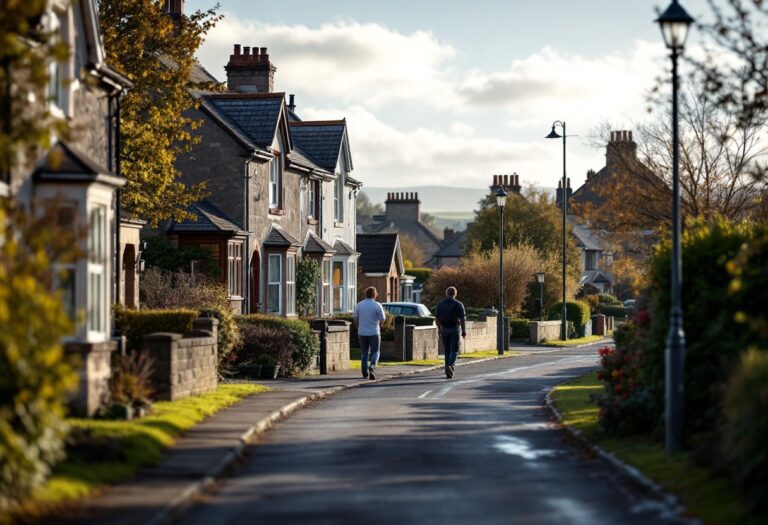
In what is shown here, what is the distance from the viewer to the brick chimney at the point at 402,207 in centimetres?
12219

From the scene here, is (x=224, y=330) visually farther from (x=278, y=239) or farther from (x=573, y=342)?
(x=573, y=342)

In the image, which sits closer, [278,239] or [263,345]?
[263,345]

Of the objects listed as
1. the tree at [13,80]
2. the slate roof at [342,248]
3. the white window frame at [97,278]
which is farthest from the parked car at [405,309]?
the tree at [13,80]

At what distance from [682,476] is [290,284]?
30.9 meters

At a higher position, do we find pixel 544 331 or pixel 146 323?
pixel 146 323

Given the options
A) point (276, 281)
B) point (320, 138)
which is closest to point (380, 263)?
point (320, 138)

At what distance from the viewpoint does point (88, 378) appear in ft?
57.1

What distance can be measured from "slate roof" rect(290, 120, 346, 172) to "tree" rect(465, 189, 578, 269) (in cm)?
2611

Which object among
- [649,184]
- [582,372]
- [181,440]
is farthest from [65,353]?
Result: [649,184]

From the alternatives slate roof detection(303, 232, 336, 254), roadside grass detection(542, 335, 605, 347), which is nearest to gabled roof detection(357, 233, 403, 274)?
roadside grass detection(542, 335, 605, 347)

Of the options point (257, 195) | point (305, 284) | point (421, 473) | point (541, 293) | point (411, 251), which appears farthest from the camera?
point (411, 251)

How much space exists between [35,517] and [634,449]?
26.8ft

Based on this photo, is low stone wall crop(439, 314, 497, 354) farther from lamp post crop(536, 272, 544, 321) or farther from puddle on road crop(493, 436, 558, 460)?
puddle on road crop(493, 436, 558, 460)

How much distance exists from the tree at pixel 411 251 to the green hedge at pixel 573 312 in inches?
1494
